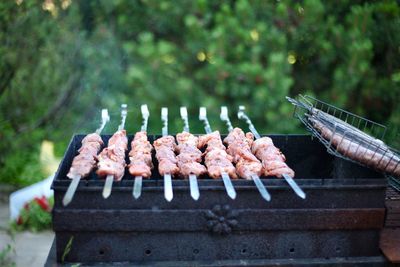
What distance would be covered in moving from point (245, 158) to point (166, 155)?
1.37ft

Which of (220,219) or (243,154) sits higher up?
(243,154)

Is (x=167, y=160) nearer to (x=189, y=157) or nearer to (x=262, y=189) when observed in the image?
(x=189, y=157)

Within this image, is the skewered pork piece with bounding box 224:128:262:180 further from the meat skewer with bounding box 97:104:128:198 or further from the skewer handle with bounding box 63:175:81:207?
the skewer handle with bounding box 63:175:81:207

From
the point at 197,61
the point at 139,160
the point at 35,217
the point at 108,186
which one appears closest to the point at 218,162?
the point at 139,160

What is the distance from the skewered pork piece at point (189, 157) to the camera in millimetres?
2982

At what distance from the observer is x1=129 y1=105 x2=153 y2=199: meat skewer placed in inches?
106

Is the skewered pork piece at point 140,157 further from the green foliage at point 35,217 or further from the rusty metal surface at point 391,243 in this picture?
the green foliage at point 35,217

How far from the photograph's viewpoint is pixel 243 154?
3205mm

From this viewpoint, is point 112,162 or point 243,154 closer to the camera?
point 112,162

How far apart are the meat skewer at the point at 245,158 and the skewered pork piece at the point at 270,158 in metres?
0.04

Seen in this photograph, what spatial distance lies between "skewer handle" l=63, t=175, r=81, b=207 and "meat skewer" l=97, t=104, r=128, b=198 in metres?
0.13

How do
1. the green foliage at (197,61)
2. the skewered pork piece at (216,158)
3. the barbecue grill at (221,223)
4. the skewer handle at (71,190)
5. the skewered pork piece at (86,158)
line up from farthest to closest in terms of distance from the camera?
1. the green foliage at (197,61)
2. the skewered pork piece at (216,158)
3. the skewered pork piece at (86,158)
4. the barbecue grill at (221,223)
5. the skewer handle at (71,190)

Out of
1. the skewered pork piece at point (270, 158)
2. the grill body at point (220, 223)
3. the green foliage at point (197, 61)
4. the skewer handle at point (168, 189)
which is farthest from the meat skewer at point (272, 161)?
the green foliage at point (197, 61)

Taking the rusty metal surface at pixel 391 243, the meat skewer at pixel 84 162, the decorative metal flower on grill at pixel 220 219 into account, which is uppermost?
the meat skewer at pixel 84 162
